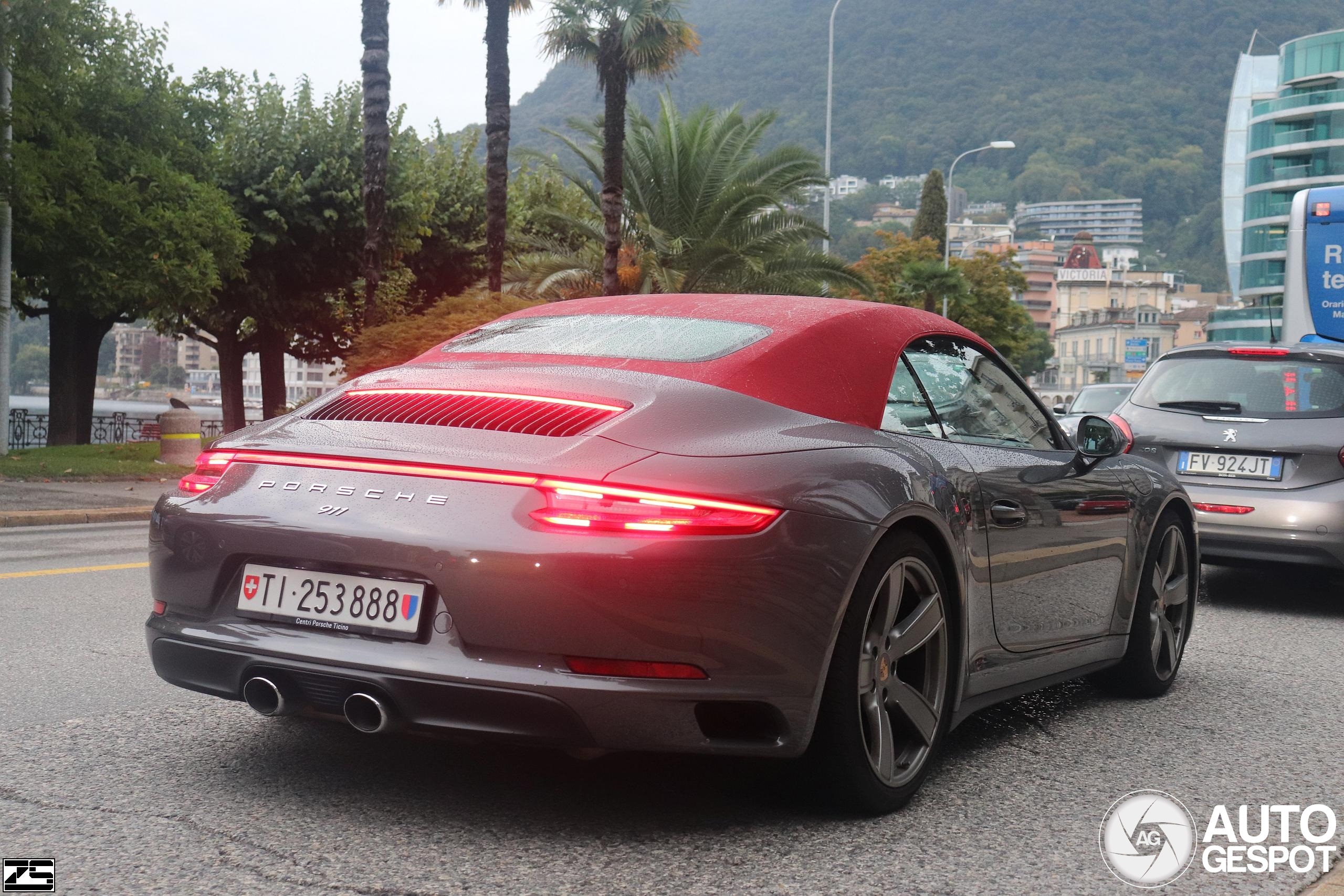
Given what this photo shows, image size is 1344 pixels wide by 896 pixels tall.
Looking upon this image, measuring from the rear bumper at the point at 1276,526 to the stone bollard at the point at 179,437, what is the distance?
17443mm

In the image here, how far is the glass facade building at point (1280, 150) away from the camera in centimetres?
10000

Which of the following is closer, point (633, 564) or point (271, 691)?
point (633, 564)

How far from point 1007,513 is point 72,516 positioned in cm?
1204

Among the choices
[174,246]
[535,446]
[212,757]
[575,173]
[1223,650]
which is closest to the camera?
[535,446]

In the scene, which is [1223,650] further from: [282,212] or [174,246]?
[282,212]

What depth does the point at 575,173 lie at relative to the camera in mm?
32156

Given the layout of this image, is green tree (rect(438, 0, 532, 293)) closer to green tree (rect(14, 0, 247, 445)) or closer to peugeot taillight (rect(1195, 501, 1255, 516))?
green tree (rect(14, 0, 247, 445))

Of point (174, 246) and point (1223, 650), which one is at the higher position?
point (174, 246)

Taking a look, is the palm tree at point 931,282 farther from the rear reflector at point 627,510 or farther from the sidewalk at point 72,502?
the rear reflector at point 627,510

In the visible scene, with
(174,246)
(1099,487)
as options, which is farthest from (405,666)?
(174,246)

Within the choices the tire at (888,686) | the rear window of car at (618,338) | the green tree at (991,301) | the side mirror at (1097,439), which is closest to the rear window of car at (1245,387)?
the side mirror at (1097,439)

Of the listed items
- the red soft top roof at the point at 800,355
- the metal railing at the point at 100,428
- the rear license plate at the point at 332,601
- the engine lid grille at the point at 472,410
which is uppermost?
the red soft top roof at the point at 800,355

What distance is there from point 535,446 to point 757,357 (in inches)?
31.3

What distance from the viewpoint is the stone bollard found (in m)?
23.4
